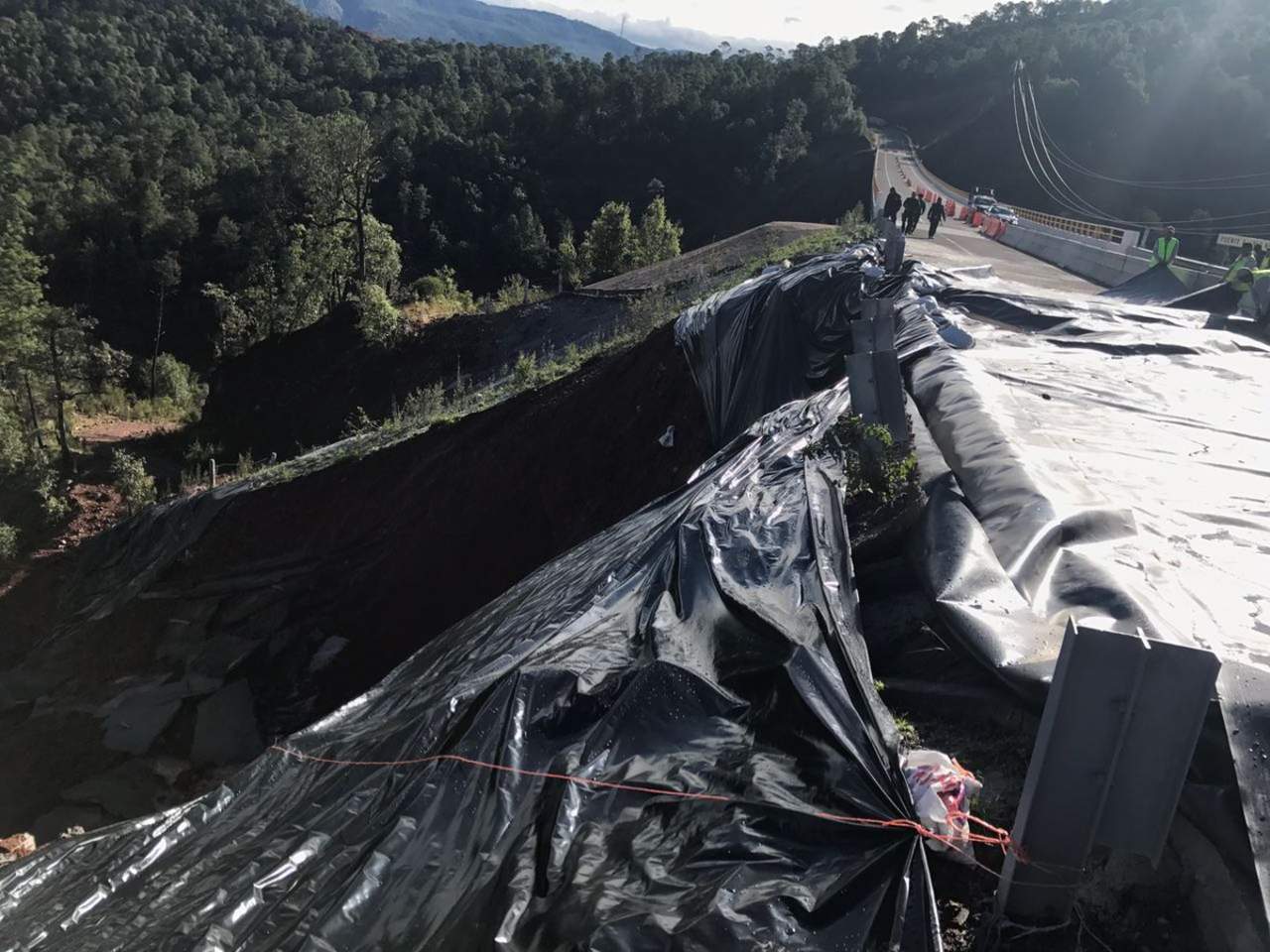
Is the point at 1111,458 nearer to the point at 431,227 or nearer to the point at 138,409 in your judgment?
the point at 138,409

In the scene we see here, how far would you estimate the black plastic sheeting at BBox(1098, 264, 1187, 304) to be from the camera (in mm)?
10648

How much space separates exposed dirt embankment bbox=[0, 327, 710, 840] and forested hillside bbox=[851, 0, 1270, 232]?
178ft

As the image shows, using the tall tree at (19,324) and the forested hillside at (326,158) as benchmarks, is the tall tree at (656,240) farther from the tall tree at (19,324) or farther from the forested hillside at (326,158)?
the tall tree at (19,324)

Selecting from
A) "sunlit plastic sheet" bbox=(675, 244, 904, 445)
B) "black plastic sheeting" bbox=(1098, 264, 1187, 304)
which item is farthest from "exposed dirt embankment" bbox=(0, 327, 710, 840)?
"black plastic sheeting" bbox=(1098, 264, 1187, 304)

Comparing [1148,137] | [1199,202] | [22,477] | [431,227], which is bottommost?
[22,477]

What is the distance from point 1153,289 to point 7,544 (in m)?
20.7

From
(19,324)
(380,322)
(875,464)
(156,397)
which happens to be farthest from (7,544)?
(156,397)

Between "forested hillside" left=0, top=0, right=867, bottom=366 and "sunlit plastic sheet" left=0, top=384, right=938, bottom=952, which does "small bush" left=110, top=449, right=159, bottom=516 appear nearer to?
"forested hillside" left=0, top=0, right=867, bottom=366

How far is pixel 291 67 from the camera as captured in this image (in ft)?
291

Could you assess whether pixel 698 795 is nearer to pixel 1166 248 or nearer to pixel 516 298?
pixel 1166 248

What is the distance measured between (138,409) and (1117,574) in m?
35.1

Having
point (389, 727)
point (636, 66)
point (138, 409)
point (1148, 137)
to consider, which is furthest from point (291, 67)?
point (389, 727)

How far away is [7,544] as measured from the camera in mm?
16656

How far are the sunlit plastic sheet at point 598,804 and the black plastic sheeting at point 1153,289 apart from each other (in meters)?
8.38
